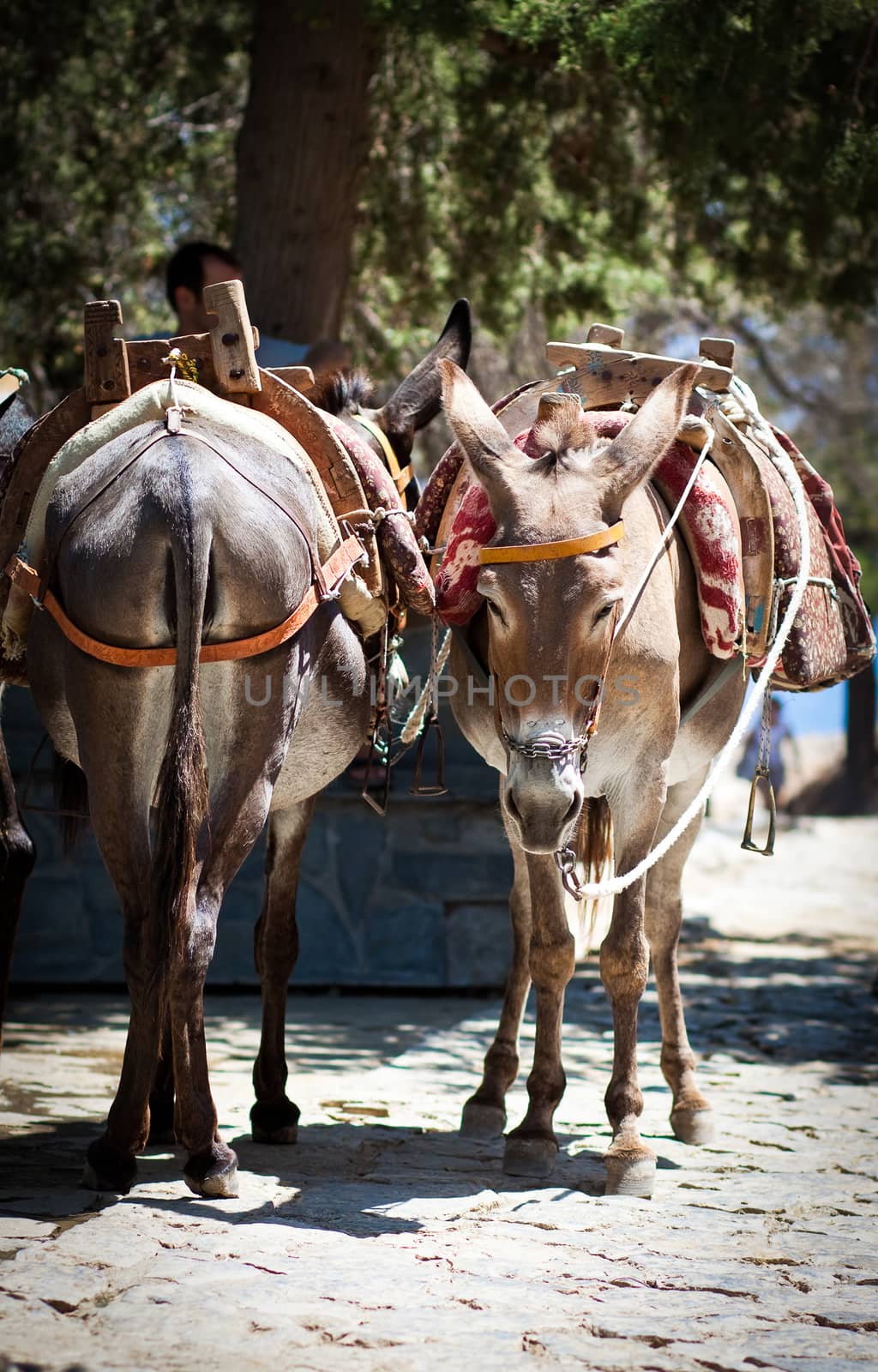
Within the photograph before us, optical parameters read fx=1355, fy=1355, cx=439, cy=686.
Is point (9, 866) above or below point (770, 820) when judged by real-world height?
below

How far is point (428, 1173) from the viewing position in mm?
3867

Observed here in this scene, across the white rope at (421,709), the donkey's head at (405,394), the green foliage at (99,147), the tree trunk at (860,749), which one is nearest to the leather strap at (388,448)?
the donkey's head at (405,394)

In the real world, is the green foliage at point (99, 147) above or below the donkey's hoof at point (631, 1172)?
above

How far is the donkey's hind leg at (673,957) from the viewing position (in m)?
4.49

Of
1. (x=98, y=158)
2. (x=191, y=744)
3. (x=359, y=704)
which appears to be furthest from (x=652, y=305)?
(x=191, y=744)

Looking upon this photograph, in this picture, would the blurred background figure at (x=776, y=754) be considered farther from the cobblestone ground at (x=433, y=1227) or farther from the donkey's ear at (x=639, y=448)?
the donkey's ear at (x=639, y=448)

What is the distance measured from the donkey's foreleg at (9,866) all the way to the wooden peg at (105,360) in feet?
3.36

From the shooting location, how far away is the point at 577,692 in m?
3.41

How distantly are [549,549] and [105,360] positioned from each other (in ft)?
4.44

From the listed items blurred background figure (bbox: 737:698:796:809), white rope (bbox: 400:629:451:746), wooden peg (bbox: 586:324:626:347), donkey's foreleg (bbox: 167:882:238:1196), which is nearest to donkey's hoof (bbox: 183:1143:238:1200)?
donkey's foreleg (bbox: 167:882:238:1196)

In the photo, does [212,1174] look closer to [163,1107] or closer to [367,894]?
[163,1107]

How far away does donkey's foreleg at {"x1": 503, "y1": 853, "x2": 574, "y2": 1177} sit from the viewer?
3859 mm

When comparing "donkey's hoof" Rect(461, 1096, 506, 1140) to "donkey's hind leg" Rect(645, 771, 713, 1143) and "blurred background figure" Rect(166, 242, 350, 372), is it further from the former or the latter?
"blurred background figure" Rect(166, 242, 350, 372)

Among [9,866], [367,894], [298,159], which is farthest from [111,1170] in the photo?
[298,159]
